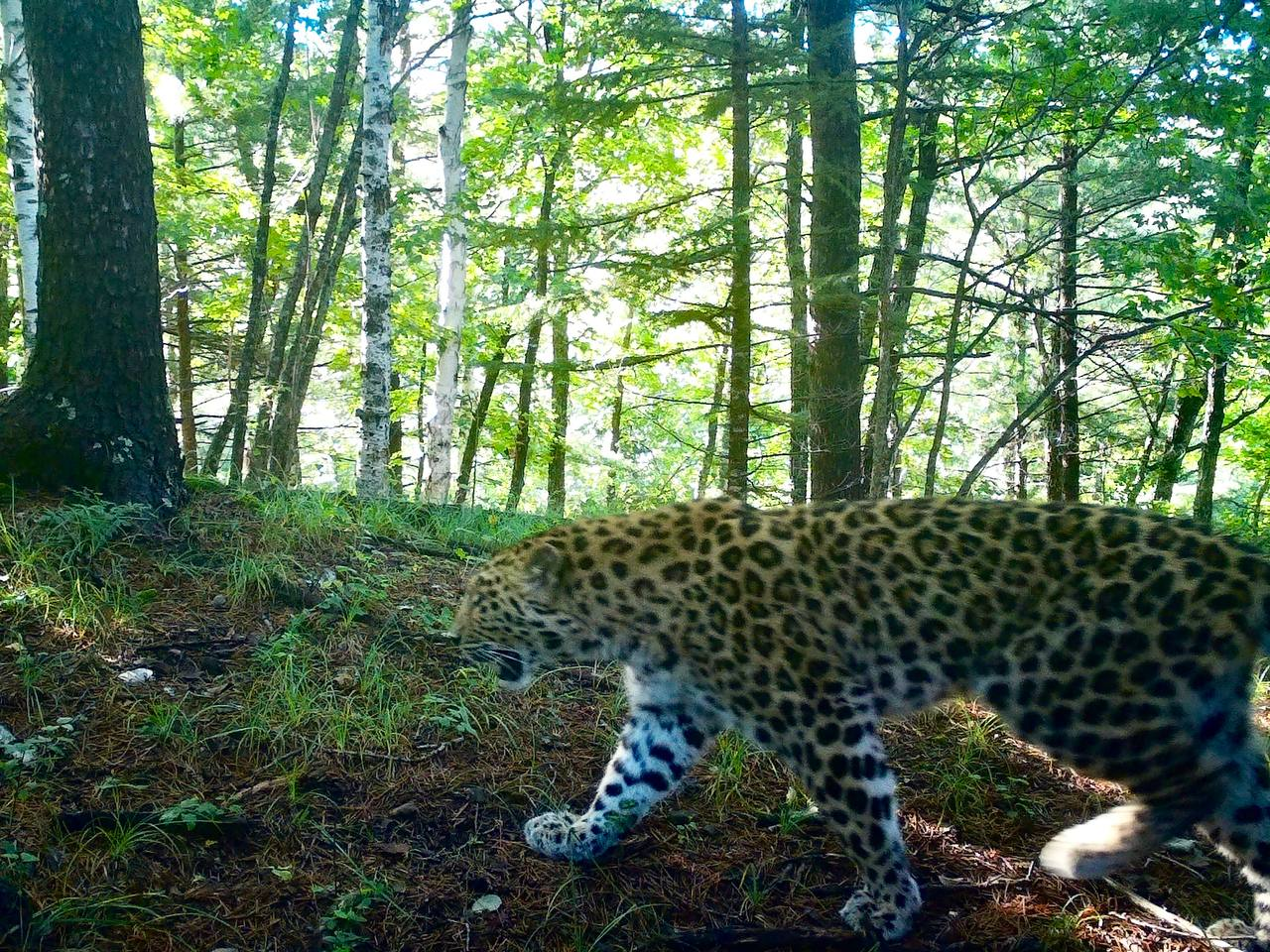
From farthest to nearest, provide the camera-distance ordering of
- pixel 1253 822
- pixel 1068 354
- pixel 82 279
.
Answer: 1. pixel 1068 354
2. pixel 82 279
3. pixel 1253 822

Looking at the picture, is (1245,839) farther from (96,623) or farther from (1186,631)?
(96,623)

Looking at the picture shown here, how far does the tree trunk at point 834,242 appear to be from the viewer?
8617 millimetres

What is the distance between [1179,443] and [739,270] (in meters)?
9.86

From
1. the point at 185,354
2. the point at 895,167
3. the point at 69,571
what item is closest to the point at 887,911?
the point at 69,571

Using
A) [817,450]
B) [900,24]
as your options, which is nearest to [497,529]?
[817,450]

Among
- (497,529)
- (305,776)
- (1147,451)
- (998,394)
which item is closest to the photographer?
(305,776)

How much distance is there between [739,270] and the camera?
8875mm

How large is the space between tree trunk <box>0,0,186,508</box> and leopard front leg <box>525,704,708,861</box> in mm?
3905

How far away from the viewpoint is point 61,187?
19.4 feet

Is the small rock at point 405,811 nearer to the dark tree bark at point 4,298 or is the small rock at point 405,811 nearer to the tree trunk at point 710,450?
the tree trunk at point 710,450

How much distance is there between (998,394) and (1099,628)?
17.5 meters

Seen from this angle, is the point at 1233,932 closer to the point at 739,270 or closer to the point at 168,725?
the point at 168,725

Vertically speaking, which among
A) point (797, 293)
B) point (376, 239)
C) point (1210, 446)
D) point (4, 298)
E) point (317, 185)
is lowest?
point (1210, 446)

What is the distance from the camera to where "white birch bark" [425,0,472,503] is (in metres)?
15.6
